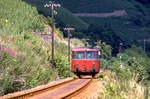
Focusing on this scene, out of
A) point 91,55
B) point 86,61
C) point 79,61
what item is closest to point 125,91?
point 86,61

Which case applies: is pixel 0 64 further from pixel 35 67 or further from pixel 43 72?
pixel 43 72

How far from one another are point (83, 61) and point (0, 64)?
23746 mm

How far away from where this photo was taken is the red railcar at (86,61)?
164ft

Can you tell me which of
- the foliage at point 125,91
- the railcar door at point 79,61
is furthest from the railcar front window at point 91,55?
the foliage at point 125,91

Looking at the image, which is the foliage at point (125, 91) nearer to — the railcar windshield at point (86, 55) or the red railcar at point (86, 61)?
the red railcar at point (86, 61)

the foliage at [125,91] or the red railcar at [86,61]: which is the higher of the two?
the red railcar at [86,61]

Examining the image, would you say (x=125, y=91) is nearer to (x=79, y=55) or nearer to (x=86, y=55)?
(x=86, y=55)

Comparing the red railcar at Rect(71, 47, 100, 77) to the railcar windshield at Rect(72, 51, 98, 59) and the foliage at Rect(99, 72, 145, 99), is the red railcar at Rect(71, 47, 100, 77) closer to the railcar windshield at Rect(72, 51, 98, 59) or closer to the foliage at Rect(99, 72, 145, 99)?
the railcar windshield at Rect(72, 51, 98, 59)

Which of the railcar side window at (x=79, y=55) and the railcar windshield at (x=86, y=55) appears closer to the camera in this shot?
the railcar windshield at (x=86, y=55)

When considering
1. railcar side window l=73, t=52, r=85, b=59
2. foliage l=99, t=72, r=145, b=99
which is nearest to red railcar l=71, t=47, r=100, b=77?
railcar side window l=73, t=52, r=85, b=59

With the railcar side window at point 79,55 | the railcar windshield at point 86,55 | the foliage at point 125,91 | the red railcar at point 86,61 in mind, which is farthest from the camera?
the railcar side window at point 79,55

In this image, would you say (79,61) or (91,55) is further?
(79,61)

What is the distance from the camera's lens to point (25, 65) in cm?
3058

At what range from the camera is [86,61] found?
50.2m
